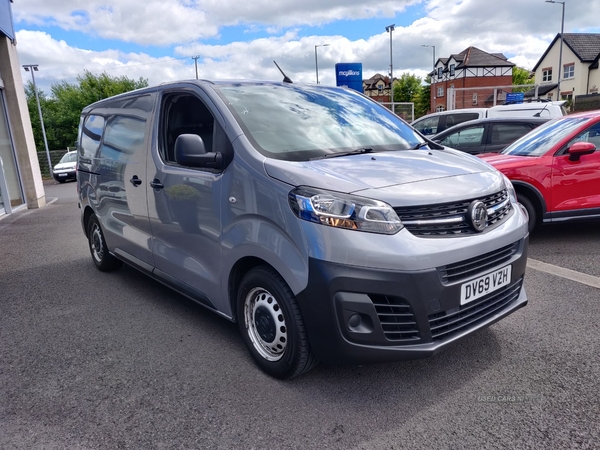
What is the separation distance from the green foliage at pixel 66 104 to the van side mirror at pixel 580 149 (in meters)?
39.5

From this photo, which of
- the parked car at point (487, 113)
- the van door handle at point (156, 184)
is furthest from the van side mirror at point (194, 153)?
the parked car at point (487, 113)

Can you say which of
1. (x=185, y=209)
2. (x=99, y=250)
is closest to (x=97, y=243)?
Result: (x=99, y=250)

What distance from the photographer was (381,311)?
241cm

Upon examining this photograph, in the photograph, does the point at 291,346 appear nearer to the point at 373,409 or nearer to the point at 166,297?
the point at 373,409

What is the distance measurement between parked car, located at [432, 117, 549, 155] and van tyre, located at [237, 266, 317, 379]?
734 cm

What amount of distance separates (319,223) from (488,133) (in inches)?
306

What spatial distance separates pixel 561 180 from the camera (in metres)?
5.62

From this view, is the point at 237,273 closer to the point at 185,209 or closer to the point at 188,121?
the point at 185,209

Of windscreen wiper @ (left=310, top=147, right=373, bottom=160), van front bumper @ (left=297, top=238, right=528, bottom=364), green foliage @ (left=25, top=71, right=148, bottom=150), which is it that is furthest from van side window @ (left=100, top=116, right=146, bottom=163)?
green foliage @ (left=25, top=71, right=148, bottom=150)

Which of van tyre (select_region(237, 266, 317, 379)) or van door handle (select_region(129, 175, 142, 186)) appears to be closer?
van tyre (select_region(237, 266, 317, 379))

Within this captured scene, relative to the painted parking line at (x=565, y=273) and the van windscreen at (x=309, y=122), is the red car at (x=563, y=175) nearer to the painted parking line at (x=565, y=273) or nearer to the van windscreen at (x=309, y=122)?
the painted parking line at (x=565, y=273)

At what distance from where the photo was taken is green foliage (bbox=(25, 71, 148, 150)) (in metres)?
38.5

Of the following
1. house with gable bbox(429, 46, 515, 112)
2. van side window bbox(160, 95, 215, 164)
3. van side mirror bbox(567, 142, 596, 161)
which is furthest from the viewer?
house with gable bbox(429, 46, 515, 112)

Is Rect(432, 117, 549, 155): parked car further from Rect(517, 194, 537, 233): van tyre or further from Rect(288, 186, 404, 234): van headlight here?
Rect(288, 186, 404, 234): van headlight
